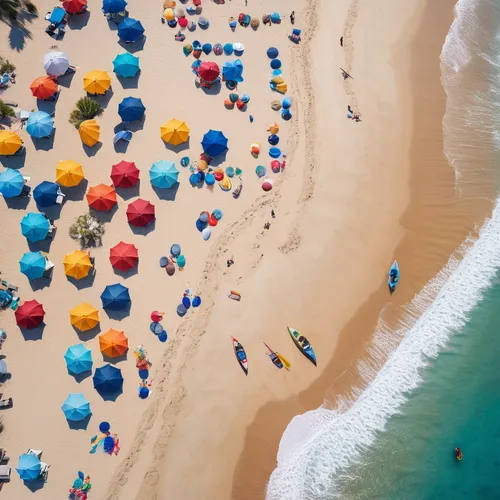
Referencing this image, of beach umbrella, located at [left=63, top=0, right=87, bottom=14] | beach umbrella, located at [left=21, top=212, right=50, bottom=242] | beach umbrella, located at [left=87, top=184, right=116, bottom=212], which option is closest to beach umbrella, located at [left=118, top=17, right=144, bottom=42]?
beach umbrella, located at [left=63, top=0, right=87, bottom=14]

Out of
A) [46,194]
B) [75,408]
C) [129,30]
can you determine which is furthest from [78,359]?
[129,30]

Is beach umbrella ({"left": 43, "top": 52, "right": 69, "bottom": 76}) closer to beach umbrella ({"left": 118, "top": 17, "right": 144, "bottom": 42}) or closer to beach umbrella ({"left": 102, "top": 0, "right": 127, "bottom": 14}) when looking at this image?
beach umbrella ({"left": 118, "top": 17, "right": 144, "bottom": 42})

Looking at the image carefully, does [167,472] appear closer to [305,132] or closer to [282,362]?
[282,362]

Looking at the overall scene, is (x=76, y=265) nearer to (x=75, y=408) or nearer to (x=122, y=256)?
(x=122, y=256)

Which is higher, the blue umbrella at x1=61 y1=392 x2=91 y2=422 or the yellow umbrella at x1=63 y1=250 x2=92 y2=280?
the yellow umbrella at x1=63 y1=250 x2=92 y2=280

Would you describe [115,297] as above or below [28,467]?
above

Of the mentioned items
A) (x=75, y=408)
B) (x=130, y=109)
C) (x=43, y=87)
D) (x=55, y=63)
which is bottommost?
(x=75, y=408)

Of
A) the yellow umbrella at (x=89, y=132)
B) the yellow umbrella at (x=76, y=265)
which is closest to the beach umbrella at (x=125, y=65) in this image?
the yellow umbrella at (x=89, y=132)
